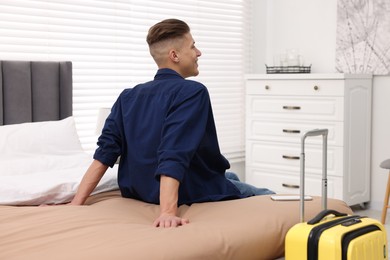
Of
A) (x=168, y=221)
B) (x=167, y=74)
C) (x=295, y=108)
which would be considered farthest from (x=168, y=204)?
(x=295, y=108)

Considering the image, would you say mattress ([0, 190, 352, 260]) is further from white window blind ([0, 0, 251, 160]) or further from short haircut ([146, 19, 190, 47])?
white window blind ([0, 0, 251, 160])

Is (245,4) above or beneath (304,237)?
above

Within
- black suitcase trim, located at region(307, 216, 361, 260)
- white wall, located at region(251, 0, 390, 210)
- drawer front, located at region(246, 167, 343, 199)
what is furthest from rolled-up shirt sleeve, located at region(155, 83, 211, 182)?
white wall, located at region(251, 0, 390, 210)

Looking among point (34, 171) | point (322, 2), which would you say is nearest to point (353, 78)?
point (322, 2)

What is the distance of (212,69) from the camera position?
5633mm

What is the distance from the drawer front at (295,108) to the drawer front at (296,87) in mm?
42

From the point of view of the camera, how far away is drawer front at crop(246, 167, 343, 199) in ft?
16.2

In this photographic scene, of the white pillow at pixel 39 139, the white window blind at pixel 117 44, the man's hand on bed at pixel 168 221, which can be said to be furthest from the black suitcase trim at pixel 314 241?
the white window blind at pixel 117 44

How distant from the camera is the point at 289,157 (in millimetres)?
5195

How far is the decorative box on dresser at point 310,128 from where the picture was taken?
489 centimetres

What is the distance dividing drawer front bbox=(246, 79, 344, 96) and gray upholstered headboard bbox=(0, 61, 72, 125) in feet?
5.73

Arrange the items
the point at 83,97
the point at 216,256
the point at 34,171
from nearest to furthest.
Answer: the point at 216,256, the point at 34,171, the point at 83,97

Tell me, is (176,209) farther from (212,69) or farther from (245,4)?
(245,4)

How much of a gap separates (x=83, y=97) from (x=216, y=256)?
9.68 ft
